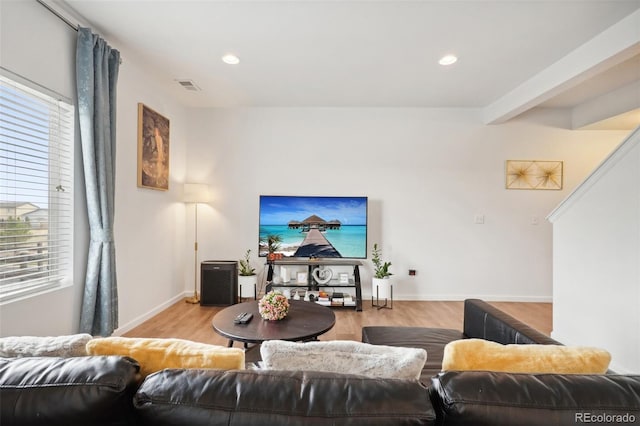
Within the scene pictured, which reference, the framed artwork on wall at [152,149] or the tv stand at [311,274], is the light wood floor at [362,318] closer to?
the tv stand at [311,274]

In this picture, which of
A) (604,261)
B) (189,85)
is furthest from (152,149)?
(604,261)

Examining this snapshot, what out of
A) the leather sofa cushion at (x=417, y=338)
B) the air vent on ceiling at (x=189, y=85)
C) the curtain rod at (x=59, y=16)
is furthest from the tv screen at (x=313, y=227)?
the curtain rod at (x=59, y=16)

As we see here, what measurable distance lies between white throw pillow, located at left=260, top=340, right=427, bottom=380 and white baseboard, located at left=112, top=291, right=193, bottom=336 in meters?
2.49

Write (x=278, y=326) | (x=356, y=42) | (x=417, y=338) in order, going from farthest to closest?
(x=356, y=42) < (x=278, y=326) < (x=417, y=338)

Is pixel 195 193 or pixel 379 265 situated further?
pixel 379 265

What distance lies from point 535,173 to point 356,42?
328 centimetres

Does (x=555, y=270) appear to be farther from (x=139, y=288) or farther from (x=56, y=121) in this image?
(x=56, y=121)

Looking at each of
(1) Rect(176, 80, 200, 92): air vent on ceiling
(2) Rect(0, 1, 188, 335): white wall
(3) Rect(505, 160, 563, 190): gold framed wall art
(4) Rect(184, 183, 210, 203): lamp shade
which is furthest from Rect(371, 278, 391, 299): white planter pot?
(1) Rect(176, 80, 200, 92): air vent on ceiling

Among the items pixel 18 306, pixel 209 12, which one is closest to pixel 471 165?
pixel 209 12

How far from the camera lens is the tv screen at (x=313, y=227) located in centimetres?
381

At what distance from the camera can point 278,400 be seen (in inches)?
28.1

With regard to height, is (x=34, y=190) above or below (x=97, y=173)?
below

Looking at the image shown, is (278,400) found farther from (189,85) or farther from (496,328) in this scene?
(189,85)

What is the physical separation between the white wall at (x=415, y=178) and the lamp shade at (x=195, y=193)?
0.31 metres
